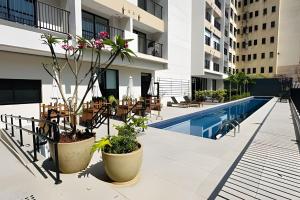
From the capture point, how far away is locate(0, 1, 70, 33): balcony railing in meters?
8.48

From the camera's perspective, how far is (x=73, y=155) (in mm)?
4016

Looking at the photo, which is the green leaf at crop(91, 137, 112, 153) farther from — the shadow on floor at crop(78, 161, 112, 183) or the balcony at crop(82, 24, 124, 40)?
the balcony at crop(82, 24, 124, 40)

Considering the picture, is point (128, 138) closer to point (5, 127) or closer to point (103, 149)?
point (103, 149)

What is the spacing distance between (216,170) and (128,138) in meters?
2.20

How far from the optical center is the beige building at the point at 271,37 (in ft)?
140

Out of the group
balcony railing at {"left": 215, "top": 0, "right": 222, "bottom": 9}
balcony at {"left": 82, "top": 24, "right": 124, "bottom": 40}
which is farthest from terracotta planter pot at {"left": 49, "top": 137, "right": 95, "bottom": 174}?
balcony railing at {"left": 215, "top": 0, "right": 222, "bottom": 9}

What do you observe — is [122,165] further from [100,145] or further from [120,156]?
[100,145]

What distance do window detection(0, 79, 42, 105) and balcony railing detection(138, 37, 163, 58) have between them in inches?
375

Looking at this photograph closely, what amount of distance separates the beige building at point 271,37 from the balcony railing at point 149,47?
35.8 metres

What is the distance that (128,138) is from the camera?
3.98 meters

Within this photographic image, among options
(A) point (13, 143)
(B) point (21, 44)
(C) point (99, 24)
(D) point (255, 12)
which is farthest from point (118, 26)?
(D) point (255, 12)

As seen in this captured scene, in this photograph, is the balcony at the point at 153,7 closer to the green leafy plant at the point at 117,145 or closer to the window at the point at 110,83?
the window at the point at 110,83

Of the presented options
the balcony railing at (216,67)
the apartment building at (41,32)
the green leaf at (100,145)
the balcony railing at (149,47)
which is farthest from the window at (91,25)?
the balcony railing at (216,67)

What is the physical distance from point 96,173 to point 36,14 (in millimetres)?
8686
